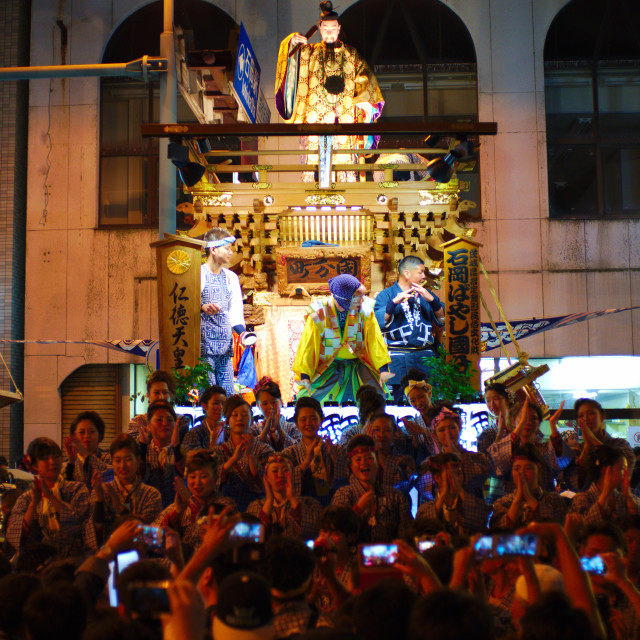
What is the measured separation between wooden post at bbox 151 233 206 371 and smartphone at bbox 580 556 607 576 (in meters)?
5.85

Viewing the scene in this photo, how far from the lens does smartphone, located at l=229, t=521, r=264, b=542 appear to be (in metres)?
2.95

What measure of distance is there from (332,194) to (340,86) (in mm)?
1516

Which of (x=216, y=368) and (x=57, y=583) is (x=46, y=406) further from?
(x=57, y=583)

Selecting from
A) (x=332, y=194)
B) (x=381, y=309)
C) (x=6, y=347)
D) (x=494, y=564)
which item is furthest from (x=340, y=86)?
(x=494, y=564)

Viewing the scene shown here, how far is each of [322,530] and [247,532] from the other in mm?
1112

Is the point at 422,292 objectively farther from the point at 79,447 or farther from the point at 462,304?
the point at 79,447

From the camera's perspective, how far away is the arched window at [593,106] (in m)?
13.6

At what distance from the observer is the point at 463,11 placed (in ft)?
Result: 44.8

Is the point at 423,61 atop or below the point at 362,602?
atop

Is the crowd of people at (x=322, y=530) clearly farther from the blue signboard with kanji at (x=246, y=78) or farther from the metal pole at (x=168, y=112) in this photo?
the blue signboard with kanji at (x=246, y=78)

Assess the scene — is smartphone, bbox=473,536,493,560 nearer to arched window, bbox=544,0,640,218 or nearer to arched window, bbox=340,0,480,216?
arched window, bbox=544,0,640,218

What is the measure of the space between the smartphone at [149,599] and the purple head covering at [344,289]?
635cm

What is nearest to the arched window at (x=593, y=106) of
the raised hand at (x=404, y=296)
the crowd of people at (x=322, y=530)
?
the raised hand at (x=404, y=296)

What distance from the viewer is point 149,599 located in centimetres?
259
